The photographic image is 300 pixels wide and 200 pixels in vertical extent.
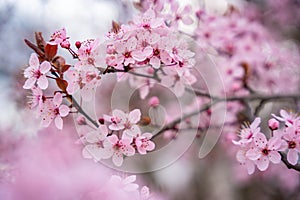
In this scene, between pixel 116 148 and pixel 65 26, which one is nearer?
pixel 116 148

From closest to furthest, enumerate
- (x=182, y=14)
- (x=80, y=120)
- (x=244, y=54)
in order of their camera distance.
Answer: (x=80, y=120) → (x=182, y=14) → (x=244, y=54)

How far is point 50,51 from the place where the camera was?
3.37 ft

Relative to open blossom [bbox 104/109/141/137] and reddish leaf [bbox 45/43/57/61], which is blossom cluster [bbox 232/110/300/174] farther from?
reddish leaf [bbox 45/43/57/61]

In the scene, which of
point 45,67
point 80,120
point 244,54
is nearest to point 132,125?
point 80,120

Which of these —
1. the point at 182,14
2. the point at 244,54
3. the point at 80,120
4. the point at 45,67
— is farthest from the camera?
the point at 244,54

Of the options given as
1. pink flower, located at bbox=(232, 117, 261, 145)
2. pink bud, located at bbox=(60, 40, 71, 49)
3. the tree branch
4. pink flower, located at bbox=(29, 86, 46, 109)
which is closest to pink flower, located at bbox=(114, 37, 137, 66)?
pink bud, located at bbox=(60, 40, 71, 49)

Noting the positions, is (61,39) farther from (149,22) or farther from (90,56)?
(149,22)

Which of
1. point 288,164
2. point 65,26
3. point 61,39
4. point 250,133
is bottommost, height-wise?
point 288,164

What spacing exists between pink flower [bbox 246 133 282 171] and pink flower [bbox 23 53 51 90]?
556 mm

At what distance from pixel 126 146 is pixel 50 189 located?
0.88ft

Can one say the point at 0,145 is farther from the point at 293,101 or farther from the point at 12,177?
the point at 293,101

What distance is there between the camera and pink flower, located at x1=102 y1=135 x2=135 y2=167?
1032 millimetres

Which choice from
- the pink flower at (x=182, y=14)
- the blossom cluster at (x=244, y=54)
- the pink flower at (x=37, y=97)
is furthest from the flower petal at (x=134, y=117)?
the blossom cluster at (x=244, y=54)

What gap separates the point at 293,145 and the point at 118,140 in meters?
0.45
